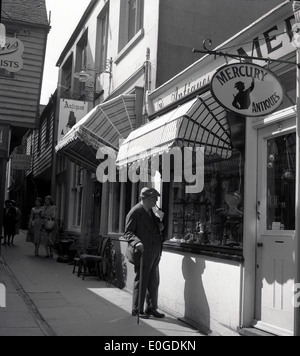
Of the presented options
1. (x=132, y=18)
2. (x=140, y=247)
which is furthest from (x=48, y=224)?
(x=140, y=247)

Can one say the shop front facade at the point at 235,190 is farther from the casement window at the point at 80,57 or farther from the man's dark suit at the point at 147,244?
the casement window at the point at 80,57

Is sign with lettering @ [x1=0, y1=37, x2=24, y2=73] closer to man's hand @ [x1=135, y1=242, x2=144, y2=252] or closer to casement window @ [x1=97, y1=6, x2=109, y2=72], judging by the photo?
casement window @ [x1=97, y1=6, x2=109, y2=72]

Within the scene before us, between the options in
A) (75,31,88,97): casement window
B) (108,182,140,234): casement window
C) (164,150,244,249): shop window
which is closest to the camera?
(164,150,244,249): shop window

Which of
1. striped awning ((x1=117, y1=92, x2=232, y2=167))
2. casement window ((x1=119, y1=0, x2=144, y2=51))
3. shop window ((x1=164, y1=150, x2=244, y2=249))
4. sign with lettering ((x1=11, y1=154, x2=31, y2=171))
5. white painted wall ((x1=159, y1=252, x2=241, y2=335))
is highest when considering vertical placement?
casement window ((x1=119, y1=0, x2=144, y2=51))

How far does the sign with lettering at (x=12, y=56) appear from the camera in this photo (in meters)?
11.1

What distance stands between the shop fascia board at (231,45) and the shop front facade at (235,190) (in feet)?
0.05

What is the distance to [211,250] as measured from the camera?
20.1 ft

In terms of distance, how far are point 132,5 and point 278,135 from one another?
7.01m

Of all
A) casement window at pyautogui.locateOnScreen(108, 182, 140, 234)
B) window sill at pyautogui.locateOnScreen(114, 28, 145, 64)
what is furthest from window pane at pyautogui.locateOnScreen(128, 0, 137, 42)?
casement window at pyautogui.locateOnScreen(108, 182, 140, 234)

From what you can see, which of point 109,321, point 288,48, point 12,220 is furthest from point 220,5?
point 12,220

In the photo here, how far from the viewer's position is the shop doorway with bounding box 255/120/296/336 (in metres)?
5.00

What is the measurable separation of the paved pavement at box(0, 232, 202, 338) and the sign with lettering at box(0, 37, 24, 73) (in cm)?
482
